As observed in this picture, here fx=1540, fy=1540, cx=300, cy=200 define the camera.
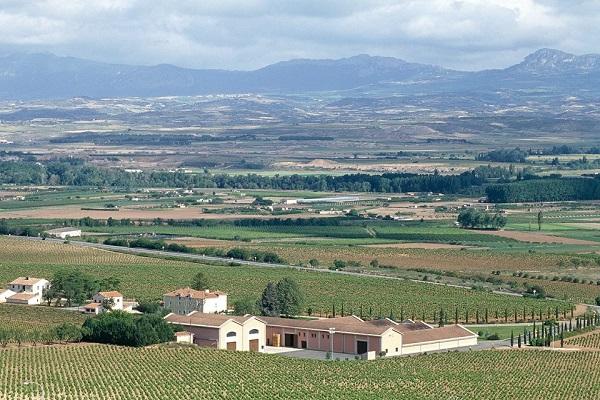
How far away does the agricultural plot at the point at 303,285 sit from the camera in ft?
184

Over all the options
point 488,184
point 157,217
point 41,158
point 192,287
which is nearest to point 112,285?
point 192,287

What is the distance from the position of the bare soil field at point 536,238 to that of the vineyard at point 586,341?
29.8 meters

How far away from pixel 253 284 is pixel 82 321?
1158 centimetres

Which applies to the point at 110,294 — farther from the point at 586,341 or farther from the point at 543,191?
the point at 543,191

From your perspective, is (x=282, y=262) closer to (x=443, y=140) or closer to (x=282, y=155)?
(x=282, y=155)

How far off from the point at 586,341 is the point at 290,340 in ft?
31.0

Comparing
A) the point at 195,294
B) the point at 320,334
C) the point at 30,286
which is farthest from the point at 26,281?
the point at 320,334

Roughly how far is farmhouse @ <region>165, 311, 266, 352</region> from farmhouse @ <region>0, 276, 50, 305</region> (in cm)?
1012

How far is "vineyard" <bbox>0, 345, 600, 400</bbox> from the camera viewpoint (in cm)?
3825

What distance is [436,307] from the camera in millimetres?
56344

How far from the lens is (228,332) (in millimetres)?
48031

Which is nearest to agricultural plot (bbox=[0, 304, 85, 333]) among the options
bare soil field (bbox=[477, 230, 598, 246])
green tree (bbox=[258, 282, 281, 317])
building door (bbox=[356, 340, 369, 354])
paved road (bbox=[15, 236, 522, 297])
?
green tree (bbox=[258, 282, 281, 317])

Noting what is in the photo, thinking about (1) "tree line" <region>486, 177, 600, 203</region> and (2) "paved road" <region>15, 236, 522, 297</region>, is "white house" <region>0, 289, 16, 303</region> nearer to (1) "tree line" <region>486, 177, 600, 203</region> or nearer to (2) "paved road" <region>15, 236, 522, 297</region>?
(2) "paved road" <region>15, 236, 522, 297</region>

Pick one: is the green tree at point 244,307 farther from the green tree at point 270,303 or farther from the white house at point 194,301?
the white house at point 194,301
